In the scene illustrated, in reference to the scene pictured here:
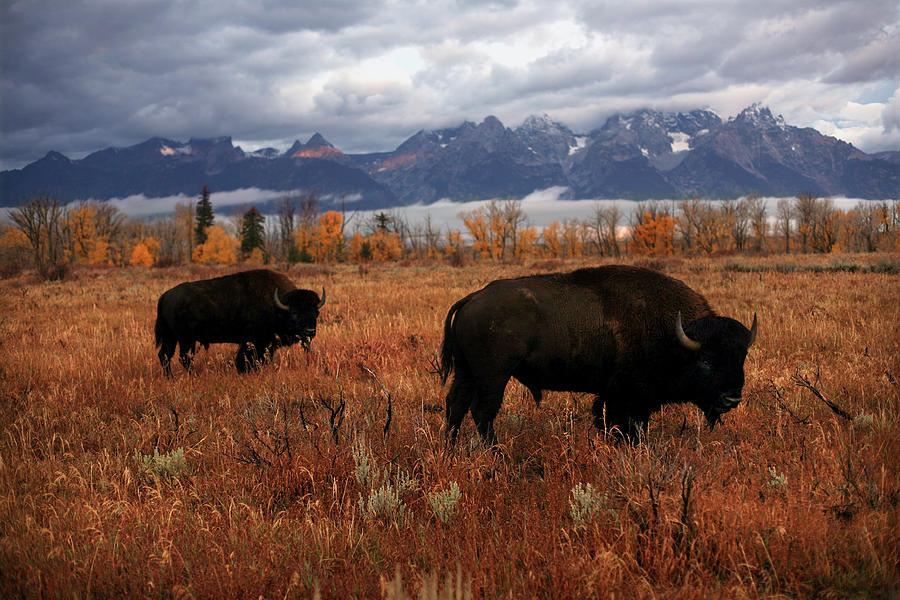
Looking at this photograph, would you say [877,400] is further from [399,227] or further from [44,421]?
[399,227]

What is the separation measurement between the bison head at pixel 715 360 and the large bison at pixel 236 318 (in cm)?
639

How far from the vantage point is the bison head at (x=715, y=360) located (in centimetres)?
428

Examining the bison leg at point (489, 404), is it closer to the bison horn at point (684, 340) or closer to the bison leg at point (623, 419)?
the bison leg at point (623, 419)

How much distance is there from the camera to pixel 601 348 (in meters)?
4.60

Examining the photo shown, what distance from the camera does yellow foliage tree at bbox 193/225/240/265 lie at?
298ft

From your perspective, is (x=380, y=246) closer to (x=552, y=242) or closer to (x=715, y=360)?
(x=552, y=242)

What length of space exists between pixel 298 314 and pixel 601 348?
5.89 meters

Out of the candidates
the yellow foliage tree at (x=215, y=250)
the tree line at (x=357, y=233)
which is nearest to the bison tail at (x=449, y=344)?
the tree line at (x=357, y=233)

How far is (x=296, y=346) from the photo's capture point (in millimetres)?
9742

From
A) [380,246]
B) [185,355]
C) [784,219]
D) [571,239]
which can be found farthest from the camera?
[571,239]

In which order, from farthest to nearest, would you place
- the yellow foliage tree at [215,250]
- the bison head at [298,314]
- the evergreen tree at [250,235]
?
the yellow foliage tree at [215,250]
the evergreen tree at [250,235]
the bison head at [298,314]

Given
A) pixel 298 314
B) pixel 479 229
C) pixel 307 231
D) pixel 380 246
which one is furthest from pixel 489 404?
pixel 479 229

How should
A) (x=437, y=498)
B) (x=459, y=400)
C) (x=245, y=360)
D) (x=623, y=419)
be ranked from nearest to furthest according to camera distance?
(x=437, y=498), (x=623, y=419), (x=459, y=400), (x=245, y=360)

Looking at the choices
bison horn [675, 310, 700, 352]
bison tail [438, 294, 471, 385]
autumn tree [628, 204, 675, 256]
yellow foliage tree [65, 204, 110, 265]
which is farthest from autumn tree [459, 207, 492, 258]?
bison horn [675, 310, 700, 352]
